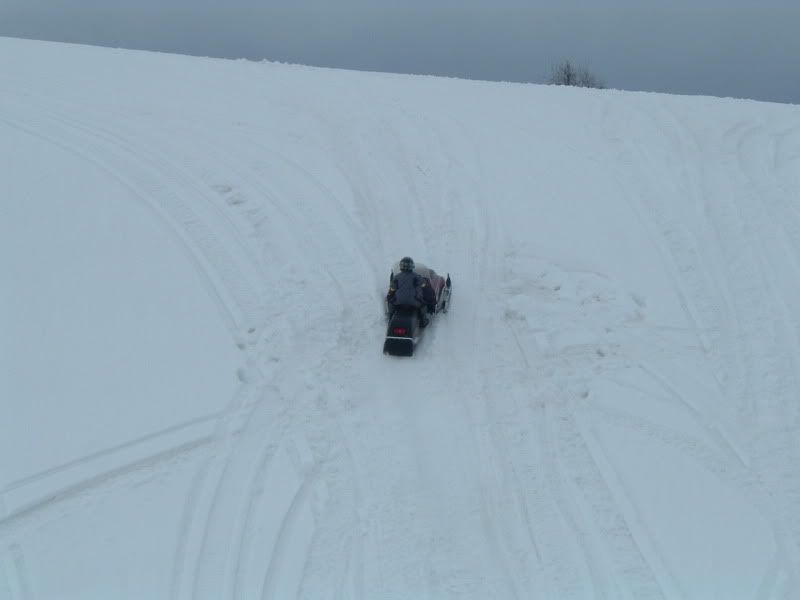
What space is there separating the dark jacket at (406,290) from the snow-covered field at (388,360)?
2.05ft

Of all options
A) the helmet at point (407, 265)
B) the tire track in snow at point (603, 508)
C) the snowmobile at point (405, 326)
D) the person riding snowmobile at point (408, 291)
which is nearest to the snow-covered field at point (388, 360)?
the tire track in snow at point (603, 508)

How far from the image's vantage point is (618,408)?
30.8 ft

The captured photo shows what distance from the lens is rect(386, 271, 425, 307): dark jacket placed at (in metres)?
10.1

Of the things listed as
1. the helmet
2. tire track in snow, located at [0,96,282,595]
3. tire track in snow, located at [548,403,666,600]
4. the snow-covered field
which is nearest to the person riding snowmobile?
the helmet

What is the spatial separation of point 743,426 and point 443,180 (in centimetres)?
731

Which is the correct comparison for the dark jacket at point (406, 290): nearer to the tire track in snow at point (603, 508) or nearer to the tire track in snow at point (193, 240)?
the tire track in snow at point (193, 240)

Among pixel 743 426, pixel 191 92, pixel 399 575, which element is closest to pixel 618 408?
pixel 743 426

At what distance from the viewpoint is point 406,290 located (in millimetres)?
10234

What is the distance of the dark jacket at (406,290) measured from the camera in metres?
10.1

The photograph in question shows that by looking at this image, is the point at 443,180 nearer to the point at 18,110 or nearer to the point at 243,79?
the point at 243,79

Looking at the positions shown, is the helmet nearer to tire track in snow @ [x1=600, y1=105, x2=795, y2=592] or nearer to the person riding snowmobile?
the person riding snowmobile

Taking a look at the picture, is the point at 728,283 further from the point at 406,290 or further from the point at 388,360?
the point at 388,360

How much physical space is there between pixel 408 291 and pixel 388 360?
0.92m

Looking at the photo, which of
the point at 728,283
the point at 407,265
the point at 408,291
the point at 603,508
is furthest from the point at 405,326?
the point at 728,283
